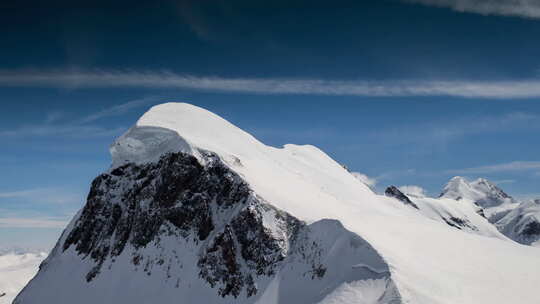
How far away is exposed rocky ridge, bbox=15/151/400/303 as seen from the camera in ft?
111

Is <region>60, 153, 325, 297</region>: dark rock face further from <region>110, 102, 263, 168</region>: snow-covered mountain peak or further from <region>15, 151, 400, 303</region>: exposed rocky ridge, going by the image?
<region>110, 102, 263, 168</region>: snow-covered mountain peak

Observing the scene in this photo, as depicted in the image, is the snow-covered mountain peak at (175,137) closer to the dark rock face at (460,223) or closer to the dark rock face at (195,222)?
the dark rock face at (195,222)

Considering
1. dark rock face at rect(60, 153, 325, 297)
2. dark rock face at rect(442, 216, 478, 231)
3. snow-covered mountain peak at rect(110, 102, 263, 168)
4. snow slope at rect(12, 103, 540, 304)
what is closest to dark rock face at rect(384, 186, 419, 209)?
dark rock face at rect(442, 216, 478, 231)

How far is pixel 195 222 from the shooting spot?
→ 41.3 m

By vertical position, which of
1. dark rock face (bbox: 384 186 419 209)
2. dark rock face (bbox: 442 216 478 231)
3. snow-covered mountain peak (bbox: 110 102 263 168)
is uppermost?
dark rock face (bbox: 384 186 419 209)

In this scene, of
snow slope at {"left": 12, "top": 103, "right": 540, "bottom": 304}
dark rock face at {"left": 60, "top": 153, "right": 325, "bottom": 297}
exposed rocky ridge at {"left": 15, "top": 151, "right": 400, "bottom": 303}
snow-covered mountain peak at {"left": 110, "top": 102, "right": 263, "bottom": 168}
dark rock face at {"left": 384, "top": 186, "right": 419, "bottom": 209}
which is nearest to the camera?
snow slope at {"left": 12, "top": 103, "right": 540, "bottom": 304}

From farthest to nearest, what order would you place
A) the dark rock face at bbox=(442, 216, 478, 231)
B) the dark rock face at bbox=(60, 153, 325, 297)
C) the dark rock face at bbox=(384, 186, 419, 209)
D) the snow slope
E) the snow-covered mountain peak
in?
1. the dark rock face at bbox=(384, 186, 419, 209)
2. the dark rock face at bbox=(442, 216, 478, 231)
3. the snow-covered mountain peak
4. the dark rock face at bbox=(60, 153, 325, 297)
5. the snow slope

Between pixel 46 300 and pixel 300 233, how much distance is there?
3262 centimetres

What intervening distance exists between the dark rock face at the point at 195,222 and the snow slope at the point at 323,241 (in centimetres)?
116

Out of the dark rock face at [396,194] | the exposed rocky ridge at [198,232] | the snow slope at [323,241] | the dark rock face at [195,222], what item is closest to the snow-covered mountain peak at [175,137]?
the snow slope at [323,241]

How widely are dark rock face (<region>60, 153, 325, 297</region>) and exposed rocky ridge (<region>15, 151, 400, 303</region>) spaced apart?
0.29 feet

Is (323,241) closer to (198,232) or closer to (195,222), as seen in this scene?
(198,232)

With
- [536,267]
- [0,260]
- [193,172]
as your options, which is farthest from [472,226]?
[0,260]

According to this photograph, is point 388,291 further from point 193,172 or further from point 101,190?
point 101,190
